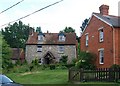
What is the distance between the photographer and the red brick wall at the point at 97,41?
31698 mm

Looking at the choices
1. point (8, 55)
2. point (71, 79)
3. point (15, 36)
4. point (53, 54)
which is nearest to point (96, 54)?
point (71, 79)

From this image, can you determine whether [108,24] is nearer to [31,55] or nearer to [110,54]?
[110,54]

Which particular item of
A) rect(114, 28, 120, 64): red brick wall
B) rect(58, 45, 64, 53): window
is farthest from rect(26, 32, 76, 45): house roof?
rect(114, 28, 120, 64): red brick wall

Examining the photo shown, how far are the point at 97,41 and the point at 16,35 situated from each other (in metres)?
70.0

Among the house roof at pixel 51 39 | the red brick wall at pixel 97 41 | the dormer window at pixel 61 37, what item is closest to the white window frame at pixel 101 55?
the red brick wall at pixel 97 41

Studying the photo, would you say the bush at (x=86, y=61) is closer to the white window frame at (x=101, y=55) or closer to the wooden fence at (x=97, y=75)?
the white window frame at (x=101, y=55)

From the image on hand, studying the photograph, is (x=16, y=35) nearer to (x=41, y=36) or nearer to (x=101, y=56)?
(x=41, y=36)

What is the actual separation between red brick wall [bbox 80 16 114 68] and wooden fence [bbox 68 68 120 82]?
8920mm

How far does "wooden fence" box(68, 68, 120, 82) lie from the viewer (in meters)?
22.4

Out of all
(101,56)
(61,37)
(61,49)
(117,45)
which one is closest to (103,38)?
(101,56)

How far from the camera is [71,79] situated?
77.6 feet

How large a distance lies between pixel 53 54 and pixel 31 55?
4490 millimetres

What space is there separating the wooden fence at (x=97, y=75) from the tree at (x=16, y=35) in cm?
7037

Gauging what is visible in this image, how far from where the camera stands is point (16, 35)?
102 m
